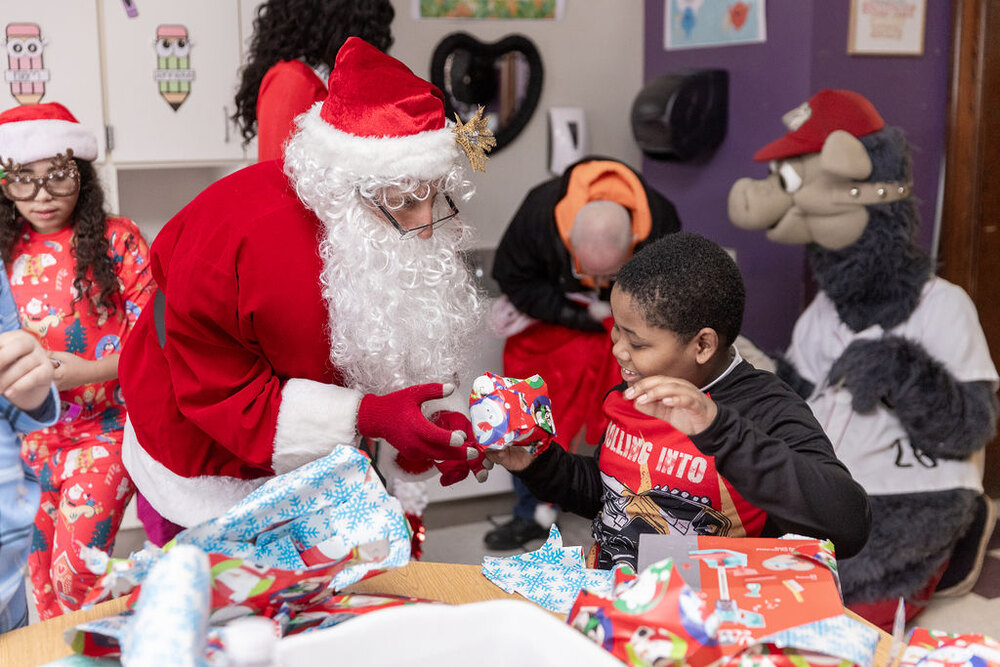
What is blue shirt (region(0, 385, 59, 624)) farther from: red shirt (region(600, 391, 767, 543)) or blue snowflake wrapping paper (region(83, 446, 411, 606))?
red shirt (region(600, 391, 767, 543))

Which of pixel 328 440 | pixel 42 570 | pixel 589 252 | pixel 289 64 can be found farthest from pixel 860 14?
pixel 42 570

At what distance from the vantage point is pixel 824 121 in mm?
2551

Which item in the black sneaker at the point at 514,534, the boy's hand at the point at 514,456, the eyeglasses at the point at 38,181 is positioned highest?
the eyeglasses at the point at 38,181

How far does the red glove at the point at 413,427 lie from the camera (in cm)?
140

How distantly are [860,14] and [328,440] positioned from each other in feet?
7.66

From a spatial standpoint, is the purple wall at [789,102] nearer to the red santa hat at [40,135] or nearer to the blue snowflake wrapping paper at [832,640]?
the red santa hat at [40,135]

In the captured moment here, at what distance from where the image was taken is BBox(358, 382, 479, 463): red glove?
1.40 meters

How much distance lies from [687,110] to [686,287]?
1.99 meters

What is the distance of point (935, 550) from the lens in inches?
100

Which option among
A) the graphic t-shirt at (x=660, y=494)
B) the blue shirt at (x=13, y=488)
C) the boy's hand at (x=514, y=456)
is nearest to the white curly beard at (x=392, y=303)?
the boy's hand at (x=514, y=456)

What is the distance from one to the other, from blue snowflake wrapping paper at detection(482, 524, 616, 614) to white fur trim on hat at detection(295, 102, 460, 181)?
587 millimetres

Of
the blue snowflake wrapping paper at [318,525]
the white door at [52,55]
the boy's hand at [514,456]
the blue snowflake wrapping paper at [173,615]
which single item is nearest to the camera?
the blue snowflake wrapping paper at [173,615]

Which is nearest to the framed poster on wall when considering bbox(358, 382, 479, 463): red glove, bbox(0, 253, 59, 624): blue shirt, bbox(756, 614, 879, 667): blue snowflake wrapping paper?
bbox(358, 382, 479, 463): red glove

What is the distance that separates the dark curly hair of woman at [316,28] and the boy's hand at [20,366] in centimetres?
132
